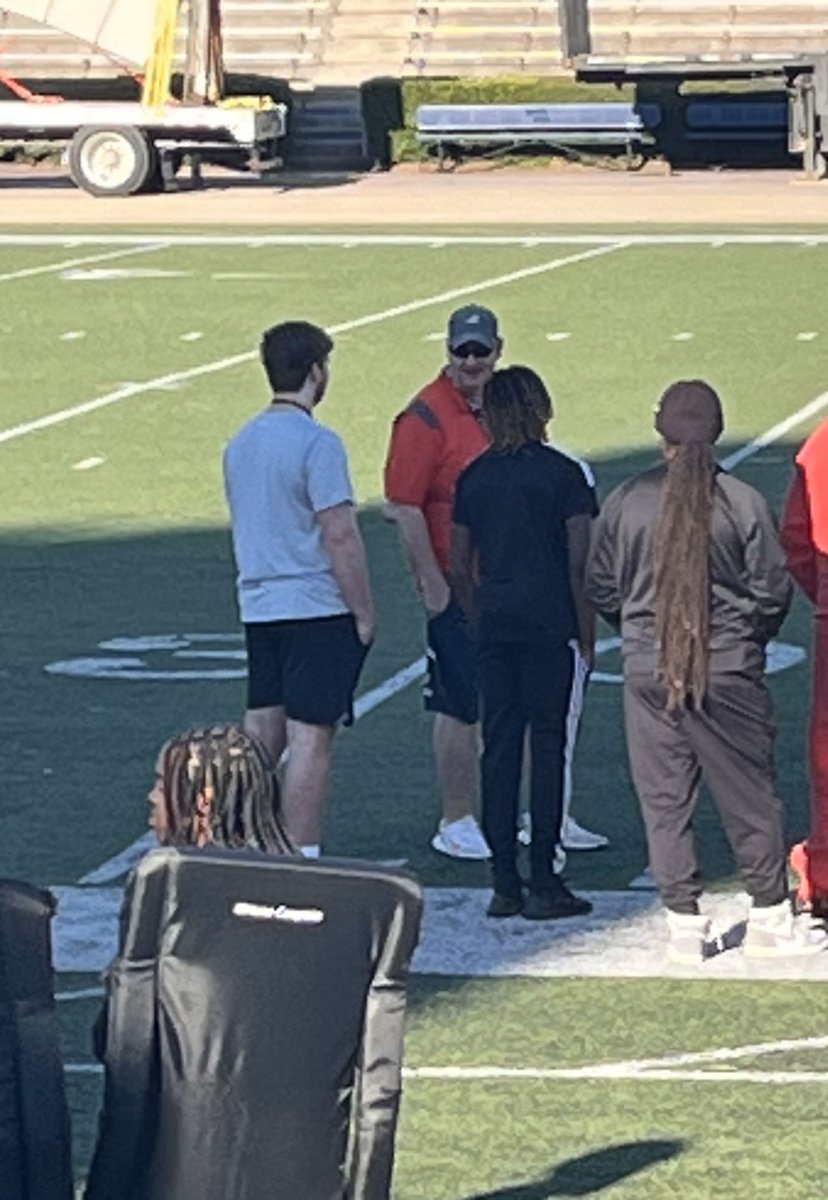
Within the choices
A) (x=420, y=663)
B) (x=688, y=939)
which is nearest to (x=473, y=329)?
(x=688, y=939)

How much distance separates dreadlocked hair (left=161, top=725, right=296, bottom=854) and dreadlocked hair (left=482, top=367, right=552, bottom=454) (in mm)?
3655

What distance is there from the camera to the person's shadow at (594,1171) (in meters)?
7.92

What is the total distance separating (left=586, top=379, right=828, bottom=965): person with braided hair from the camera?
376 inches

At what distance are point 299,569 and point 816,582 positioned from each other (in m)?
1.56

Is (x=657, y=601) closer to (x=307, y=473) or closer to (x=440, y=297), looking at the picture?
(x=307, y=473)

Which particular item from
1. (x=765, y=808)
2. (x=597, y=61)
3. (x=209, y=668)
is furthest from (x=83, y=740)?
(x=597, y=61)

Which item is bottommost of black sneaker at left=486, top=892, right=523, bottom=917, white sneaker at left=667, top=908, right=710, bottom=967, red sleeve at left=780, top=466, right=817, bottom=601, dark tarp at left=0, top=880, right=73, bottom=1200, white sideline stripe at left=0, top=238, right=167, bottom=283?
white sideline stripe at left=0, top=238, right=167, bottom=283

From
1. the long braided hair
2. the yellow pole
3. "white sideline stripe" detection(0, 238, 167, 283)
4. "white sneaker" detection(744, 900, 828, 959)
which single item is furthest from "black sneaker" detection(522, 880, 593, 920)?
the yellow pole

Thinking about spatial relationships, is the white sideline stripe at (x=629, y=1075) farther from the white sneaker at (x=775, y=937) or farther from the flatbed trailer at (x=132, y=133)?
the flatbed trailer at (x=132, y=133)

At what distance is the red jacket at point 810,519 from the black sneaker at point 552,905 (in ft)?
4.08

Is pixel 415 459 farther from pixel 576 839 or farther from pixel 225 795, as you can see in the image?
pixel 225 795

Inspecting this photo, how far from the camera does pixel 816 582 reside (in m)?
10.1

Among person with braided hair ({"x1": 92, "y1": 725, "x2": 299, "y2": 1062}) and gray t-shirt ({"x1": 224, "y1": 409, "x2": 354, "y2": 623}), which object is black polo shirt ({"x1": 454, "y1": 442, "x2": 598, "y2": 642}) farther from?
person with braided hair ({"x1": 92, "y1": 725, "x2": 299, "y2": 1062})

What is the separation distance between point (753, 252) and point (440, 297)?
4.64 meters
